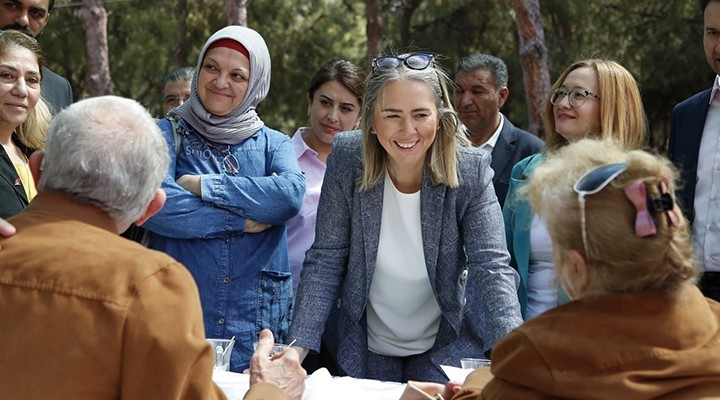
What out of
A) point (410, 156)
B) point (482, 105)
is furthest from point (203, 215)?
point (482, 105)

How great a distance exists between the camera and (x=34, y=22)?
526 centimetres

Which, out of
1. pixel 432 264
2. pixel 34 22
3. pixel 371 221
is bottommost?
pixel 432 264

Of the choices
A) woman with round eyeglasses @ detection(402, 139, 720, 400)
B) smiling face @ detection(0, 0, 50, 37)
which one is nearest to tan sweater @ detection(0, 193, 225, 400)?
woman with round eyeglasses @ detection(402, 139, 720, 400)

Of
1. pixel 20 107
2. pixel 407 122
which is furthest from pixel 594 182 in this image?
pixel 20 107

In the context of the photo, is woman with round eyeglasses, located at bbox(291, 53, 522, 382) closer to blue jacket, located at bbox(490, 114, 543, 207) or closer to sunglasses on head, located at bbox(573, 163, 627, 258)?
sunglasses on head, located at bbox(573, 163, 627, 258)

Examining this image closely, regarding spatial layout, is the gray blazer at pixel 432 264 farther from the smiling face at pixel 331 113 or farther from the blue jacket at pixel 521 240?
the smiling face at pixel 331 113

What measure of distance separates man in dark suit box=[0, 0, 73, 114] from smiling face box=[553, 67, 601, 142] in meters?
2.50

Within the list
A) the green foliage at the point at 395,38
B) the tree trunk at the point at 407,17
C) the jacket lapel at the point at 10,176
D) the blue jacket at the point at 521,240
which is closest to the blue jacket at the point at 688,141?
the blue jacket at the point at 521,240

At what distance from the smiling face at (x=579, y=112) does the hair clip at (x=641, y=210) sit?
2.06 meters

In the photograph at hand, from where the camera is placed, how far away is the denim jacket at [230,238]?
140 inches

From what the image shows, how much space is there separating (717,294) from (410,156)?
1.57 metres

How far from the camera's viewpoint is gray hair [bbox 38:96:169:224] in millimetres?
2080

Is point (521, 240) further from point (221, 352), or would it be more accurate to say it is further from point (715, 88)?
point (221, 352)

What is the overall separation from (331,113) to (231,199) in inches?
60.0
